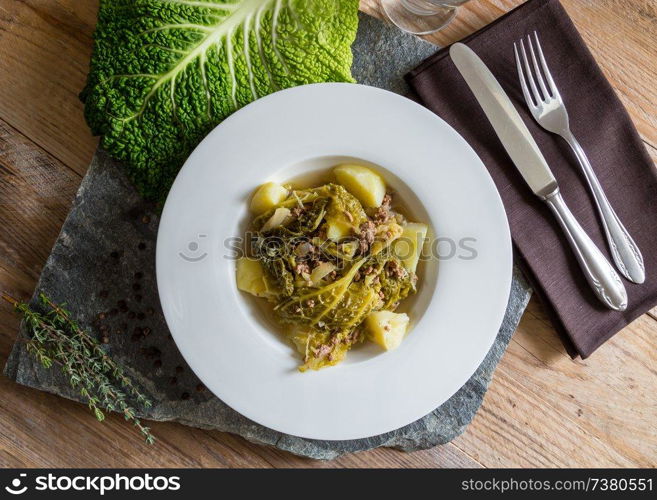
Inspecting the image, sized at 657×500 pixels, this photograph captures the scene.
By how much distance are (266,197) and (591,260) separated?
1801 mm

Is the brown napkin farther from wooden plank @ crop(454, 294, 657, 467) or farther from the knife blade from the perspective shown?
wooden plank @ crop(454, 294, 657, 467)

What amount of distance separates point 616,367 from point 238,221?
93.7 inches

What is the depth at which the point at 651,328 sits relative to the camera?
3.57 meters

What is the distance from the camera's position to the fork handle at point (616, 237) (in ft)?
10.9

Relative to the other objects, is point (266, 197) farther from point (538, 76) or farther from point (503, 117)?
point (538, 76)

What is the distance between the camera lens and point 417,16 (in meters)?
3.41

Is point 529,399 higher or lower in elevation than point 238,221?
lower

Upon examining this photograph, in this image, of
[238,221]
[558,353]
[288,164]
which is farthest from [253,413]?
[558,353]

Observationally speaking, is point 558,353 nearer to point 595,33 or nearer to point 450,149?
point 450,149

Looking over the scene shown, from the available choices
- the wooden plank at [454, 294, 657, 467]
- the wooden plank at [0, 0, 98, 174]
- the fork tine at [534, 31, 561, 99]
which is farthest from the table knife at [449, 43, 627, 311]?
the wooden plank at [0, 0, 98, 174]

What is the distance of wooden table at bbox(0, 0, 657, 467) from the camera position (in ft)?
11.2

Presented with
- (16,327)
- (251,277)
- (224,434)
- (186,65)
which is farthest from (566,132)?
(16,327)
